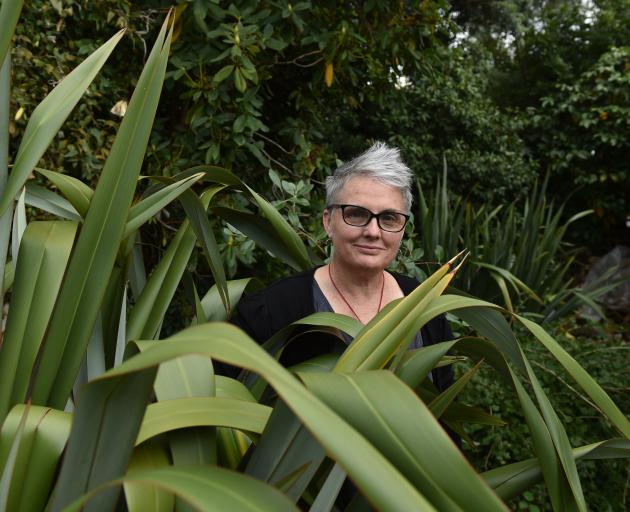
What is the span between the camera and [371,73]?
3.64 meters

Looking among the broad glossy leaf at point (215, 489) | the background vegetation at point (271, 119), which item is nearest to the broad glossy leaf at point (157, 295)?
the background vegetation at point (271, 119)

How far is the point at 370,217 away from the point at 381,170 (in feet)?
0.41

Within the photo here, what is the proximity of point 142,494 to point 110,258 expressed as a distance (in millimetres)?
371

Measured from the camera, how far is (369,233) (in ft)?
5.92

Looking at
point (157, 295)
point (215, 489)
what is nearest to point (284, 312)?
point (157, 295)

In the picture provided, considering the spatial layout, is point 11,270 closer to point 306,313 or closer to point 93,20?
point 306,313

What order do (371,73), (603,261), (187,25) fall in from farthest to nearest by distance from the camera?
(603,261) < (371,73) < (187,25)

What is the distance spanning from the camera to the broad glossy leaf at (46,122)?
3.14ft

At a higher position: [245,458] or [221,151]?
[221,151]

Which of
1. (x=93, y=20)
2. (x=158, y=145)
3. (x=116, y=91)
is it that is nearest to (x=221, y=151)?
(x=158, y=145)

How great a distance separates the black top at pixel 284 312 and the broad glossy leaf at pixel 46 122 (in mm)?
759

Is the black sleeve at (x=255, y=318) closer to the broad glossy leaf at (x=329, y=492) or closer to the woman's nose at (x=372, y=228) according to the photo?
the woman's nose at (x=372, y=228)

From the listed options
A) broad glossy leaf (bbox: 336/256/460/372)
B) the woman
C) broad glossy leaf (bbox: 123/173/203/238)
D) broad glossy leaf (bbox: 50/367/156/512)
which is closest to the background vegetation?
the woman

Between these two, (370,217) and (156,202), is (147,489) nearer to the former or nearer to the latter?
(156,202)
